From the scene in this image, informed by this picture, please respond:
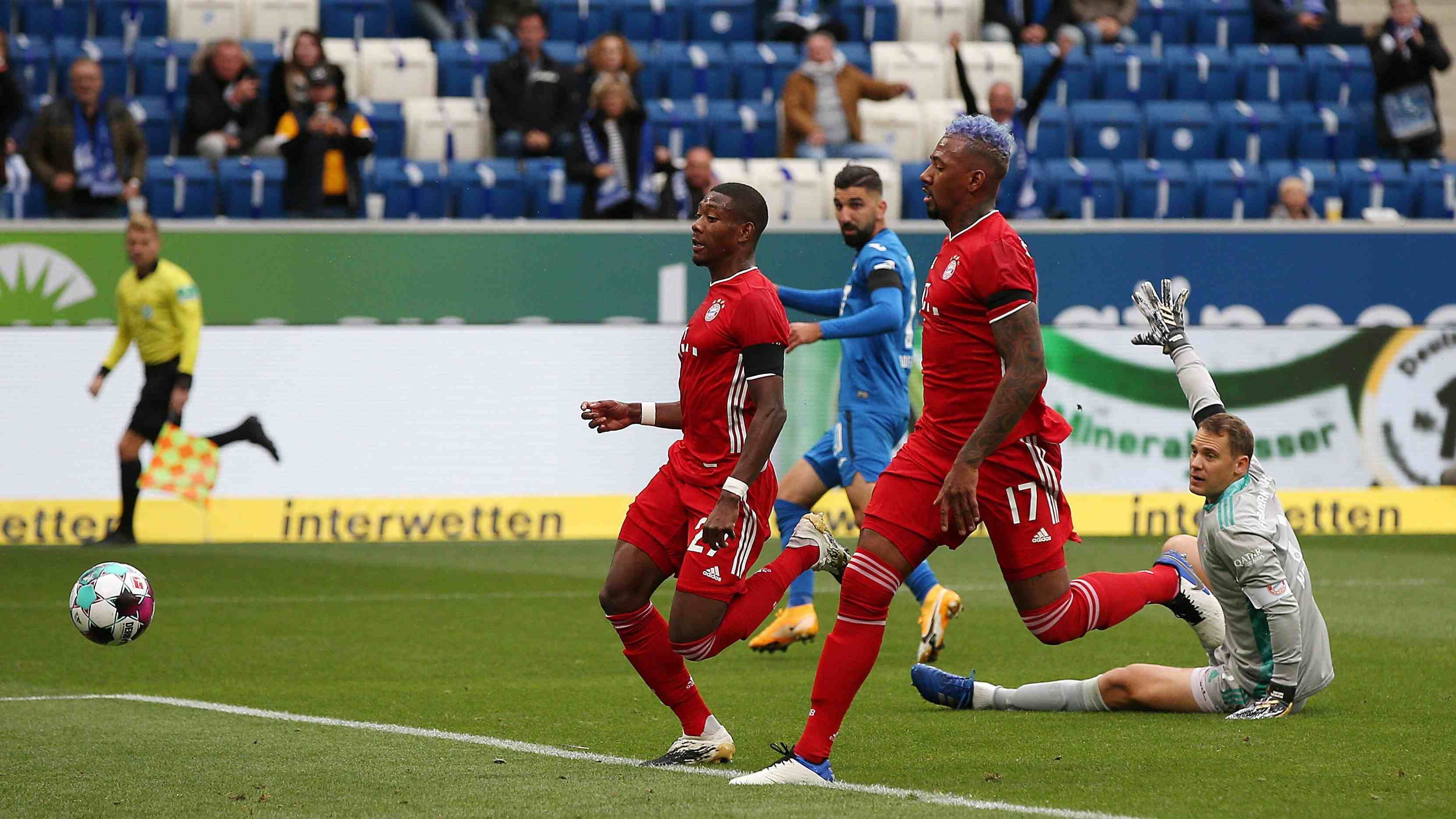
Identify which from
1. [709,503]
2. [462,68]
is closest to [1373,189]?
[462,68]

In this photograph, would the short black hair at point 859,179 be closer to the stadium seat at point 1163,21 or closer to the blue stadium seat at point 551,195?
the blue stadium seat at point 551,195

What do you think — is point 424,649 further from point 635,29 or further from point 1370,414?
point 635,29

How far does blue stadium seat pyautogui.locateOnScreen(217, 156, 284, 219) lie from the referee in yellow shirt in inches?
108

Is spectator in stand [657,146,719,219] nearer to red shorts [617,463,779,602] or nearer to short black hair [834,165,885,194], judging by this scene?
Result: short black hair [834,165,885,194]

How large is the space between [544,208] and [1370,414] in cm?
774

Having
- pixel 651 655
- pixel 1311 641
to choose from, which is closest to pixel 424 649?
pixel 651 655

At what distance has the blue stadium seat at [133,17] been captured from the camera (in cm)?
1956

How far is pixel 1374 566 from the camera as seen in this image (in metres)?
13.6

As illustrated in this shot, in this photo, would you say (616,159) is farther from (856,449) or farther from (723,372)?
(723,372)

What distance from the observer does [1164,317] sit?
289 inches

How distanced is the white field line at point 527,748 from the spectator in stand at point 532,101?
11.0 meters

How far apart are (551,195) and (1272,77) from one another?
8.38 m

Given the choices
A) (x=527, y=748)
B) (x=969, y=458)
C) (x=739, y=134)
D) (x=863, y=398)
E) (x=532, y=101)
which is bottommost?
(x=527, y=748)

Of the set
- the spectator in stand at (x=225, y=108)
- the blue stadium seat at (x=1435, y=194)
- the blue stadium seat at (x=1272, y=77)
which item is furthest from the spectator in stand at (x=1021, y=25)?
the spectator in stand at (x=225, y=108)
